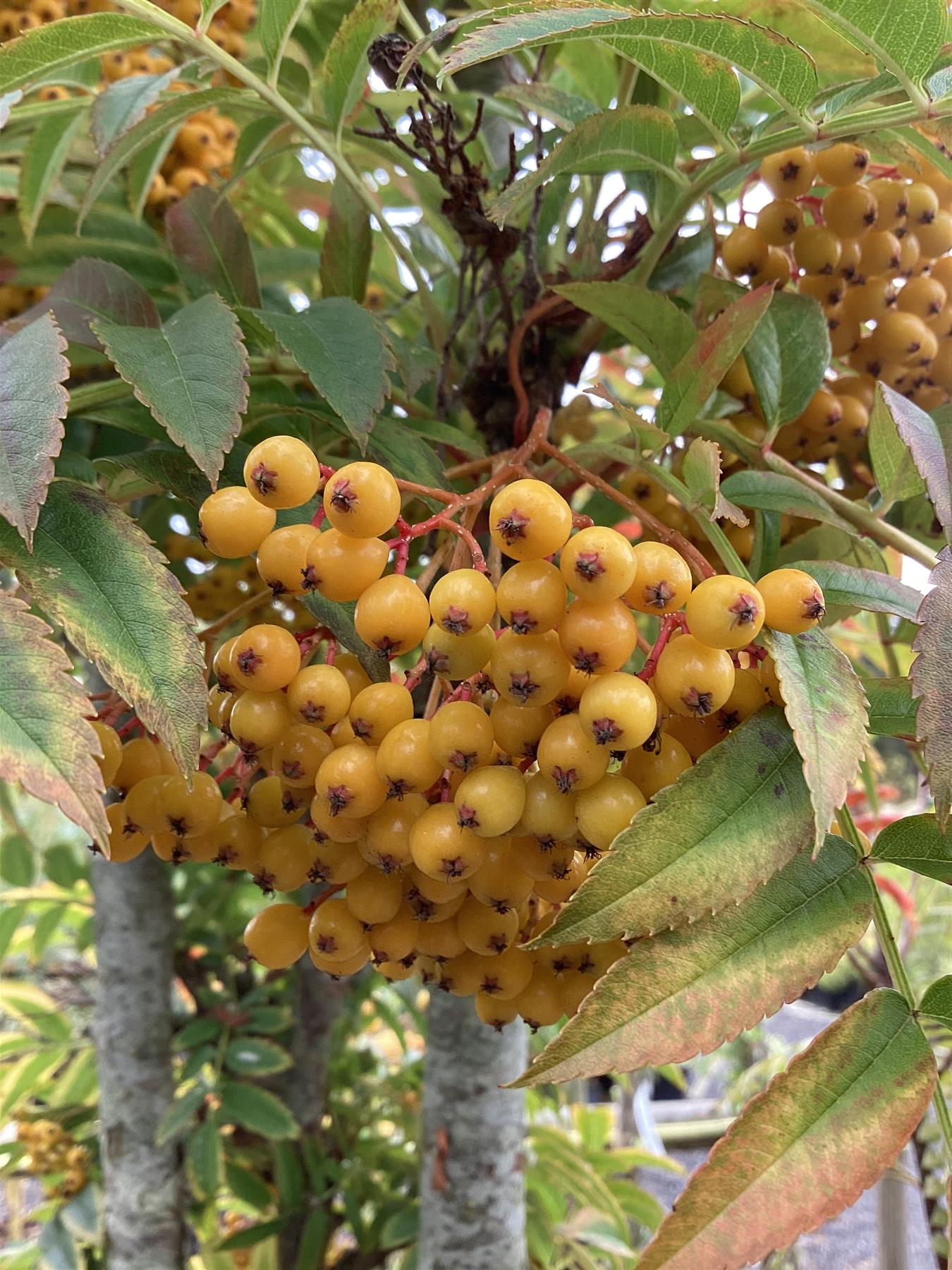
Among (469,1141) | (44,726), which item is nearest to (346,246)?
(44,726)

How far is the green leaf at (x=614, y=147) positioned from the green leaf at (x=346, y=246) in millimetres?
146

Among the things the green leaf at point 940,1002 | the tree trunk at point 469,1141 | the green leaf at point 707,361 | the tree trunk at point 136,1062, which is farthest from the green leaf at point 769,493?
the tree trunk at point 136,1062

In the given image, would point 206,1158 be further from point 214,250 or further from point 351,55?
point 351,55

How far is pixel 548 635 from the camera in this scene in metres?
0.41

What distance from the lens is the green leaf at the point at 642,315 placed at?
1.82 feet

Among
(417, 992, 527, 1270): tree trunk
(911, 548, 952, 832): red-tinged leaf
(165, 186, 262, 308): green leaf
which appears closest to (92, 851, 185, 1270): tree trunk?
→ (417, 992, 527, 1270): tree trunk

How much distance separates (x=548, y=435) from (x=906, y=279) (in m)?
0.30

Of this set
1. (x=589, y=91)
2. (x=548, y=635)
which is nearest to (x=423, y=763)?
(x=548, y=635)

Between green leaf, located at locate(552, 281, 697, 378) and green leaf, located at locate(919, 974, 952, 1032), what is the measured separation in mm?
370

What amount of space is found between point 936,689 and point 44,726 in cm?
36

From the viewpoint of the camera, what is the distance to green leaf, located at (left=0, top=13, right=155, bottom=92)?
0.54 meters

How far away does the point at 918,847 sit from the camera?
1.46 ft

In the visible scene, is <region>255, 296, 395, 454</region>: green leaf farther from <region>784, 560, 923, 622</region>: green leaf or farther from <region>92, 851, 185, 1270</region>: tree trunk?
<region>92, 851, 185, 1270</region>: tree trunk

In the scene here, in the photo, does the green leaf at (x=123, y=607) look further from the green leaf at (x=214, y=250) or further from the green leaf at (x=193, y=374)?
the green leaf at (x=214, y=250)
